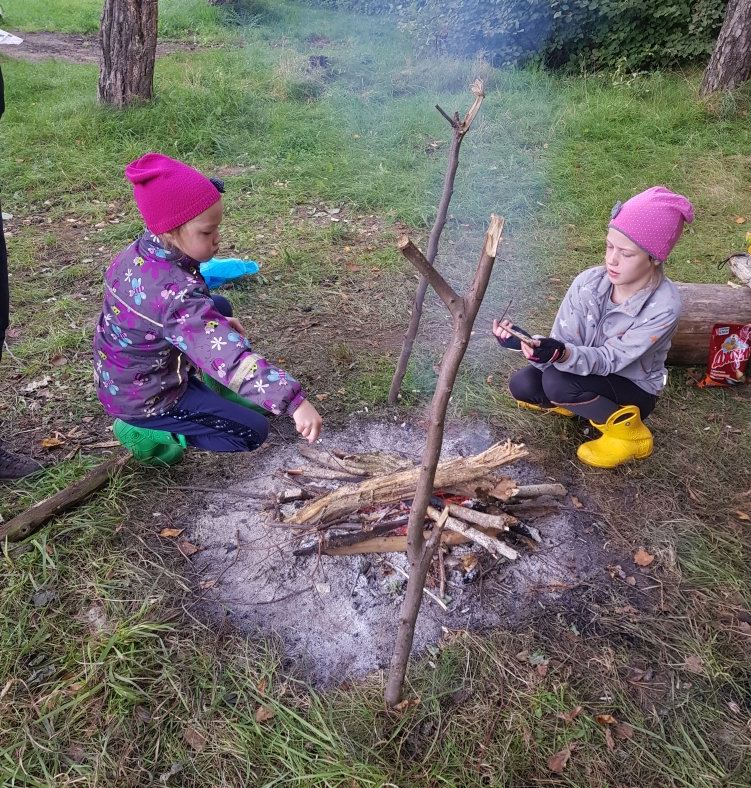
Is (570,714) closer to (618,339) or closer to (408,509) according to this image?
(408,509)

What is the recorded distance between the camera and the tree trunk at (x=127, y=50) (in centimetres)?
657

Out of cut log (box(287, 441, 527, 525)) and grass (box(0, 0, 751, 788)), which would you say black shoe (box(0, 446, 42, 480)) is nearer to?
grass (box(0, 0, 751, 788))

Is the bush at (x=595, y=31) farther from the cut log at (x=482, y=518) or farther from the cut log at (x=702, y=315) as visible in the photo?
the cut log at (x=482, y=518)

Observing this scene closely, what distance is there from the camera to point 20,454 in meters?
3.15

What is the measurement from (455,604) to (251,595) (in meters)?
0.82

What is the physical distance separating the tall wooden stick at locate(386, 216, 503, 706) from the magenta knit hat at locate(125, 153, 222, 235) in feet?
4.00

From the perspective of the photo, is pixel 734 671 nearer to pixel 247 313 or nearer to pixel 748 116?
pixel 247 313

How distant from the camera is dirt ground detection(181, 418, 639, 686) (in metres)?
2.42

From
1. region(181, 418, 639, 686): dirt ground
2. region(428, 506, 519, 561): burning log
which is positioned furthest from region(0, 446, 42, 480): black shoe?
region(428, 506, 519, 561): burning log

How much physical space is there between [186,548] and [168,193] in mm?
1443

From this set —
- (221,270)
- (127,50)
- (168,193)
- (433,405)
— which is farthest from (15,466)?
(127,50)

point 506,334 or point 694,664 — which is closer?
point 694,664

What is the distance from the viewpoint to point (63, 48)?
10.5m

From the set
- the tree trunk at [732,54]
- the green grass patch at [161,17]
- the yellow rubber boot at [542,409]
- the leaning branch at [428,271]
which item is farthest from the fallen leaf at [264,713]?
the green grass patch at [161,17]
